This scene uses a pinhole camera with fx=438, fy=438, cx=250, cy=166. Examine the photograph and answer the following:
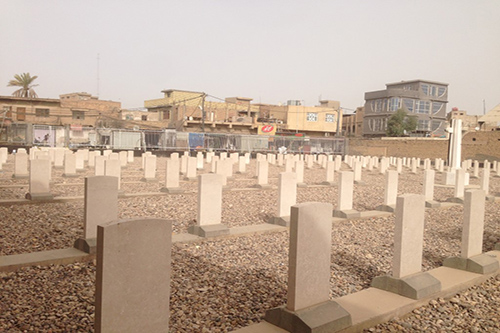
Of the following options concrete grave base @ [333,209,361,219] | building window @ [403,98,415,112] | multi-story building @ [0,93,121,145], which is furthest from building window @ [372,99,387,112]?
concrete grave base @ [333,209,361,219]

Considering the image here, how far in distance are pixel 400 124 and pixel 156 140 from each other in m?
36.5

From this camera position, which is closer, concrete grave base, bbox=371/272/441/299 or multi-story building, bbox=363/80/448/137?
concrete grave base, bbox=371/272/441/299

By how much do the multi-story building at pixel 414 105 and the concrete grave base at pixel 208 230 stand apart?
60.0 metres

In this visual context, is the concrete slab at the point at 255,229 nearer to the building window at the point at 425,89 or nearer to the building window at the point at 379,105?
the building window at the point at 379,105

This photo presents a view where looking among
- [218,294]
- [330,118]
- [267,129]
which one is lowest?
[218,294]

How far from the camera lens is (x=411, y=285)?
469 centimetres

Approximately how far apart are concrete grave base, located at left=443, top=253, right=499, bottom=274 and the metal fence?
3057 centimetres

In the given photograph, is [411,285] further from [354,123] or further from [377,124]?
[354,123]

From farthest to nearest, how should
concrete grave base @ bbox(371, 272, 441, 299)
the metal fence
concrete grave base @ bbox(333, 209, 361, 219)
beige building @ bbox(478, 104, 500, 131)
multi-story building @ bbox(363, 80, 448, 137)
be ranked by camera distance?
multi-story building @ bbox(363, 80, 448, 137) → beige building @ bbox(478, 104, 500, 131) → the metal fence → concrete grave base @ bbox(333, 209, 361, 219) → concrete grave base @ bbox(371, 272, 441, 299)

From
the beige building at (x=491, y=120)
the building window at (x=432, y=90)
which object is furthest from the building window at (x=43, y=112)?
the building window at (x=432, y=90)

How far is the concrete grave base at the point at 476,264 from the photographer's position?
5.62 metres

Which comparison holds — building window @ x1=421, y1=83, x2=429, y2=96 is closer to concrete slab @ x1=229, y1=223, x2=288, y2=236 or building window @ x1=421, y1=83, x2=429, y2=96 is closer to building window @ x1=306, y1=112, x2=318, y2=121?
building window @ x1=306, y1=112, x2=318, y2=121

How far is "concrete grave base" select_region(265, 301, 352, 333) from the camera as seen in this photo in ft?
12.2

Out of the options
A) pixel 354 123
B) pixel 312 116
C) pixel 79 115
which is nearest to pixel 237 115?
pixel 312 116
